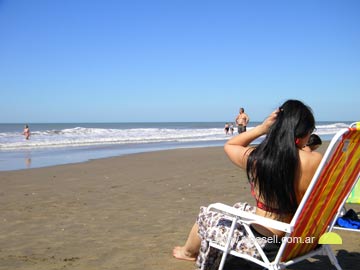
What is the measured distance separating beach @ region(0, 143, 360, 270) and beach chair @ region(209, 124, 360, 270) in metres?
0.83

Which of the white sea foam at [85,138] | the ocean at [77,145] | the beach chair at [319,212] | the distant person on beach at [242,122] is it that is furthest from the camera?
the white sea foam at [85,138]

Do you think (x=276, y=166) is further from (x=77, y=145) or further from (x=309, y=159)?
(x=77, y=145)

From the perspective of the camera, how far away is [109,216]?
524 centimetres

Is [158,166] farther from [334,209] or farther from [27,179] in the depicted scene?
[334,209]

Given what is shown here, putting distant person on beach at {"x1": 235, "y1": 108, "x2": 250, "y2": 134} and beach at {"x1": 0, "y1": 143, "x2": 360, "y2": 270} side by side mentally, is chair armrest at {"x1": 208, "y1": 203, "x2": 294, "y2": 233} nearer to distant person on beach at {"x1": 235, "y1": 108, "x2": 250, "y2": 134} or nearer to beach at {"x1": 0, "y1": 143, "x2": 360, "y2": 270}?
beach at {"x1": 0, "y1": 143, "x2": 360, "y2": 270}

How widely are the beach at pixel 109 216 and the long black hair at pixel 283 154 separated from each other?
1.16 meters

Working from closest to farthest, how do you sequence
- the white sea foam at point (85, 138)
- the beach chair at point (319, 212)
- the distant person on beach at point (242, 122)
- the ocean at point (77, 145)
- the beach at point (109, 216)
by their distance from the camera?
the beach chair at point (319, 212)
the beach at point (109, 216)
the ocean at point (77, 145)
the distant person on beach at point (242, 122)
the white sea foam at point (85, 138)

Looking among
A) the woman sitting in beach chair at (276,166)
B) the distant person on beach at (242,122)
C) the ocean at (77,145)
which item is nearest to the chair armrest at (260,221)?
the woman sitting in beach chair at (276,166)

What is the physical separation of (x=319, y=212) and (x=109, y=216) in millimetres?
3236

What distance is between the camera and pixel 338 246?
394cm

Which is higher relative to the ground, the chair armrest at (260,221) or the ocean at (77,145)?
the chair armrest at (260,221)

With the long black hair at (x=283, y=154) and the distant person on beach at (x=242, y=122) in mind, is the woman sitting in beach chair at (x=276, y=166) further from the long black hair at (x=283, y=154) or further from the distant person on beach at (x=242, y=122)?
the distant person on beach at (x=242, y=122)

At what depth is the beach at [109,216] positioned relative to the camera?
3.62 m

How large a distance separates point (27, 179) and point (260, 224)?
7.22 metres
